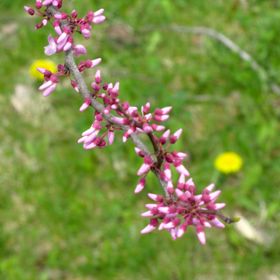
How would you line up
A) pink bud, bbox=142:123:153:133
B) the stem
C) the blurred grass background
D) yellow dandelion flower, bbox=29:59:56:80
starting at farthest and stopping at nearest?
yellow dandelion flower, bbox=29:59:56:80 < the blurred grass background < the stem < pink bud, bbox=142:123:153:133

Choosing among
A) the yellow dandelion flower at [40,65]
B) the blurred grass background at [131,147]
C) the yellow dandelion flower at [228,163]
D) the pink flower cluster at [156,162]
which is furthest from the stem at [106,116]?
the yellow dandelion flower at [40,65]

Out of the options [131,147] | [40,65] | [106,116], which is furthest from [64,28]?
[40,65]

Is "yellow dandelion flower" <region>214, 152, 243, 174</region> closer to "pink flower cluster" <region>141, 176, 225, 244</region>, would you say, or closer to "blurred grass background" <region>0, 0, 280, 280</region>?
"blurred grass background" <region>0, 0, 280, 280</region>

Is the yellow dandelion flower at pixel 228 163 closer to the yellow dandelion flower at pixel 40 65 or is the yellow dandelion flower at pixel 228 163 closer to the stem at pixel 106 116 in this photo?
the yellow dandelion flower at pixel 40 65

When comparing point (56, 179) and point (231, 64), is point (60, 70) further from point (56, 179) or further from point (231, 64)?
point (231, 64)

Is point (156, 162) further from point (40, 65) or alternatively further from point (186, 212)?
point (40, 65)

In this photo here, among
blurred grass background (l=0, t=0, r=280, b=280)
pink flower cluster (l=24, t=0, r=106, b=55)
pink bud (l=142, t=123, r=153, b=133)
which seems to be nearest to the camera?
pink bud (l=142, t=123, r=153, b=133)

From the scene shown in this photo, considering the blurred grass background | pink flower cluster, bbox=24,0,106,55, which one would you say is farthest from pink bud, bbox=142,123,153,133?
the blurred grass background

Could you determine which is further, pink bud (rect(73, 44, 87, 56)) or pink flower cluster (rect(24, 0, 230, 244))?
pink bud (rect(73, 44, 87, 56))

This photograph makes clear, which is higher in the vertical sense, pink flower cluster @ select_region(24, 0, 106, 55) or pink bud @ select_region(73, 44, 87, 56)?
pink flower cluster @ select_region(24, 0, 106, 55)
